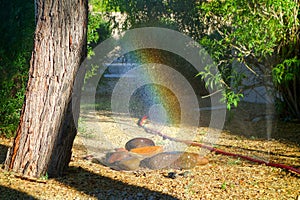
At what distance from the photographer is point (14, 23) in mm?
6641

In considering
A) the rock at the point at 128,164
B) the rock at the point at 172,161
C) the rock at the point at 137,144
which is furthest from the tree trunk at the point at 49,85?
the rock at the point at 137,144

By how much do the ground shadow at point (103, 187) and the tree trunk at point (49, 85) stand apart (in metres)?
0.30

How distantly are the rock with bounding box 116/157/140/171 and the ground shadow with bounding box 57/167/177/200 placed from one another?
0.39 meters

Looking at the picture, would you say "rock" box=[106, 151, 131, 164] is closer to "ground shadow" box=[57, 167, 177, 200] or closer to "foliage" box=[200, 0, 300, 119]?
"ground shadow" box=[57, 167, 177, 200]

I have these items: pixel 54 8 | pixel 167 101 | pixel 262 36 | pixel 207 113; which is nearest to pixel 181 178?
pixel 54 8

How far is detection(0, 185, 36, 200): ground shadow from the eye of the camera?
4.18 metres

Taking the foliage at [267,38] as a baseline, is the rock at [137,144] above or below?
below

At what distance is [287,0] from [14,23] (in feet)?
11.9

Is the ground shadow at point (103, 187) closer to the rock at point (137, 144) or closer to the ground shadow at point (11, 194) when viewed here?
the ground shadow at point (11, 194)

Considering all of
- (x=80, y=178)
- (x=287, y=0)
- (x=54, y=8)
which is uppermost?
(x=287, y=0)

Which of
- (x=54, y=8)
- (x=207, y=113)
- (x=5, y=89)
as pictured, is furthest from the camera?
(x=207, y=113)

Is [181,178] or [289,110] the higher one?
[289,110]

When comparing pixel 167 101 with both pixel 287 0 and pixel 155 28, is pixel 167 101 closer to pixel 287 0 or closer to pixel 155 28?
pixel 155 28

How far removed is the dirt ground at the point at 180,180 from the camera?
14.2ft
